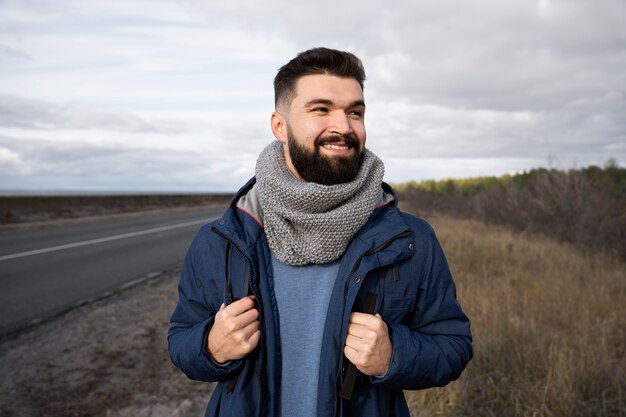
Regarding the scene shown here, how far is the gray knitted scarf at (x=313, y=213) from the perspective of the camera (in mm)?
1685

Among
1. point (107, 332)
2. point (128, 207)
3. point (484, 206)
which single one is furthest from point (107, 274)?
point (128, 207)

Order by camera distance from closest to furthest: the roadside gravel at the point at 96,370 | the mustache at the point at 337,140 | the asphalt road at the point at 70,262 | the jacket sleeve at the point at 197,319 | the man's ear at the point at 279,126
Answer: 1. the jacket sleeve at the point at 197,319
2. the mustache at the point at 337,140
3. the man's ear at the point at 279,126
4. the roadside gravel at the point at 96,370
5. the asphalt road at the point at 70,262

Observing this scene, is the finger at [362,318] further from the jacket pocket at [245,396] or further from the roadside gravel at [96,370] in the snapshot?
the roadside gravel at [96,370]

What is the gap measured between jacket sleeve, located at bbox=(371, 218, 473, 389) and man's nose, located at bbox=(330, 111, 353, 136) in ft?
1.40

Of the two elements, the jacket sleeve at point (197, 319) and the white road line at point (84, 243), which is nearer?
the jacket sleeve at point (197, 319)

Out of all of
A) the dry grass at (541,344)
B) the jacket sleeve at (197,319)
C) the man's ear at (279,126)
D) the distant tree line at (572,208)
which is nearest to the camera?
the jacket sleeve at (197,319)

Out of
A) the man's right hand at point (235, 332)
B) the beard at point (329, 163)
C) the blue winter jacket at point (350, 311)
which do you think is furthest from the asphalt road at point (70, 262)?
the beard at point (329, 163)

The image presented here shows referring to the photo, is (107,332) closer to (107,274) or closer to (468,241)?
(107,274)

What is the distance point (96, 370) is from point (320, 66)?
3.44m

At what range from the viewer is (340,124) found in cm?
172

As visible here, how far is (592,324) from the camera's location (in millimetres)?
5102

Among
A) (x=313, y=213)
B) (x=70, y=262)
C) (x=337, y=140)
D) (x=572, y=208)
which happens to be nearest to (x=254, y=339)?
(x=313, y=213)

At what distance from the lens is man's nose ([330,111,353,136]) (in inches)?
67.7

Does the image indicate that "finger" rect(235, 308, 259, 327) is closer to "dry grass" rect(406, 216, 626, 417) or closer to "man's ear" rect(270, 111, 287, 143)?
"man's ear" rect(270, 111, 287, 143)
